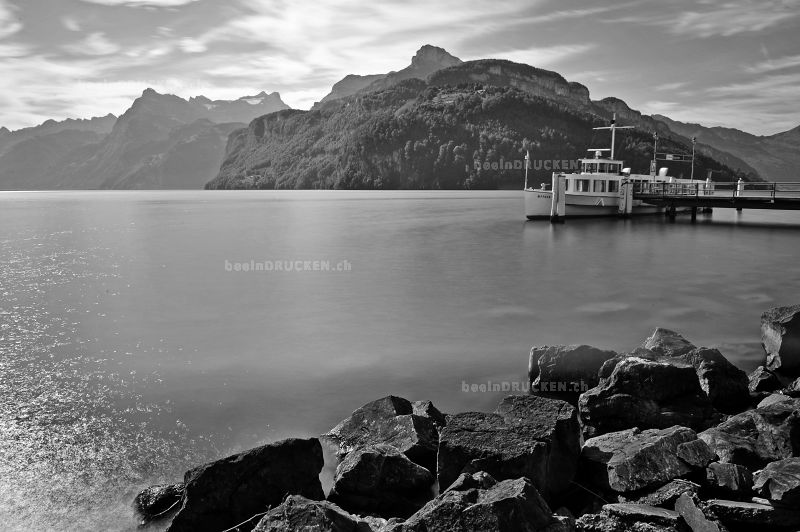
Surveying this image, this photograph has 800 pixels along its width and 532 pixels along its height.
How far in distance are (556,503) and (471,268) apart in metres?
31.1

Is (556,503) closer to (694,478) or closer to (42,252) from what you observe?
(694,478)

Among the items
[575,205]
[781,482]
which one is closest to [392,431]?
[781,482]

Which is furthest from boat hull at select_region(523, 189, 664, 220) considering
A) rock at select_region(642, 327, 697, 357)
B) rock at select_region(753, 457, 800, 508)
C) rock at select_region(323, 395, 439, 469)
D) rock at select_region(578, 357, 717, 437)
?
rock at select_region(753, 457, 800, 508)

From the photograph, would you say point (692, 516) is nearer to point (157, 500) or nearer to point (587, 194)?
point (157, 500)

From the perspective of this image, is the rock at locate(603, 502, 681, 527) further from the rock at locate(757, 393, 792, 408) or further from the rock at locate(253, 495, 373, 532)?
the rock at locate(757, 393, 792, 408)

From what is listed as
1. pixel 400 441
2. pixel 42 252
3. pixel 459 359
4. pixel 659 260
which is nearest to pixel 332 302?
pixel 459 359

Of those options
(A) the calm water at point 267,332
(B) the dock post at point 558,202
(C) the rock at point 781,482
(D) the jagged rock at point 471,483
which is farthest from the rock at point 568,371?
(B) the dock post at point 558,202

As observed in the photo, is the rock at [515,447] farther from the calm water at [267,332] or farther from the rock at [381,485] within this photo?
the calm water at [267,332]

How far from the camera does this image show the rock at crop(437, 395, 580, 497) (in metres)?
9.01

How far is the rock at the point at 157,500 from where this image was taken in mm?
9289

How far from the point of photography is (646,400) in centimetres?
1153

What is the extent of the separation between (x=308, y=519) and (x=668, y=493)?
492cm

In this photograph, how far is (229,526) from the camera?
859cm

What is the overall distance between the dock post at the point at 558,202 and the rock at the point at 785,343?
55211 mm
